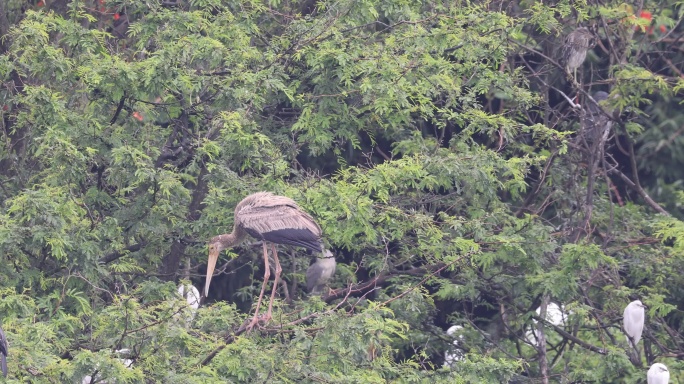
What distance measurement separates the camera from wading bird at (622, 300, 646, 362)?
823 centimetres

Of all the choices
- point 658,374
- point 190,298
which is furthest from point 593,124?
point 190,298

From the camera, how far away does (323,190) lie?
24.3 ft

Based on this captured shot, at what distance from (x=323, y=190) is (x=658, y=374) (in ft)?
9.07

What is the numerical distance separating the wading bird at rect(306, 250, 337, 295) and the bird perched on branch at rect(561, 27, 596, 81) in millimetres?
2734

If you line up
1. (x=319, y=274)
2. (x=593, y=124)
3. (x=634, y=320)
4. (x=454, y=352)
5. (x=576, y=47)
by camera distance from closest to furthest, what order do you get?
(x=634, y=320), (x=454, y=352), (x=319, y=274), (x=593, y=124), (x=576, y=47)

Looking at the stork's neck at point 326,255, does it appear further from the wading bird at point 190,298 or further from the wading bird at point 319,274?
the wading bird at point 190,298

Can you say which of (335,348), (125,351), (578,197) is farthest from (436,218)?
(125,351)

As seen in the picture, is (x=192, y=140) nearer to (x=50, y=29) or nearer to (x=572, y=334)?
(x=50, y=29)

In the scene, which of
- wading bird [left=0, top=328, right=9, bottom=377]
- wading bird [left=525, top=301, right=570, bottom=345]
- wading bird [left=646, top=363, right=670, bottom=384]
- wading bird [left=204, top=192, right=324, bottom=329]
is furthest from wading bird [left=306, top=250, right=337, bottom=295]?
wading bird [left=0, top=328, right=9, bottom=377]

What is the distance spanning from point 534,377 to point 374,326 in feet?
8.86

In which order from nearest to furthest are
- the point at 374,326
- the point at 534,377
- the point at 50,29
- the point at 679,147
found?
the point at 374,326 < the point at 50,29 < the point at 534,377 < the point at 679,147

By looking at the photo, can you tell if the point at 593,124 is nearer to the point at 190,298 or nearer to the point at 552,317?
the point at 552,317

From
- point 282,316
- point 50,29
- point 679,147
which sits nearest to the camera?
point 282,316

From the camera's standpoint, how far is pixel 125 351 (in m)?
6.36
